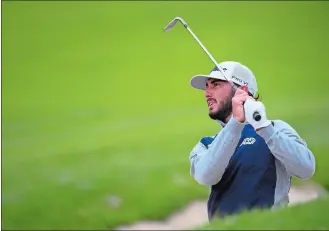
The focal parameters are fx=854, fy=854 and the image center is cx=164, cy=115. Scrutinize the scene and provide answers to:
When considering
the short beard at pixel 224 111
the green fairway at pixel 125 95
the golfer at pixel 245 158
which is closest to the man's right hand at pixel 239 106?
the golfer at pixel 245 158

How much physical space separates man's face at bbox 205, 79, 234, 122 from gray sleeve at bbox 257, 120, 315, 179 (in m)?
0.27

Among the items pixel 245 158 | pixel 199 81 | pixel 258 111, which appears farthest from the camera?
pixel 199 81

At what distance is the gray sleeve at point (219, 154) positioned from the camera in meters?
2.99

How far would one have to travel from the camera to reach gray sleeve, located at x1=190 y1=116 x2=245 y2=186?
2.99m

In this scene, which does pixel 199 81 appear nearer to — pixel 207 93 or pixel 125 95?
pixel 207 93

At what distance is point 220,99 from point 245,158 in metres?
0.28

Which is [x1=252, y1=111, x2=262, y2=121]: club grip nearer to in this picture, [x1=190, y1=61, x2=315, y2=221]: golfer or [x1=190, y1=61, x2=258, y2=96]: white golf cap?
[x1=190, y1=61, x2=315, y2=221]: golfer

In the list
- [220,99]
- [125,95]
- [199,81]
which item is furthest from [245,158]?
[125,95]

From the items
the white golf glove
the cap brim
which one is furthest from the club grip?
the cap brim

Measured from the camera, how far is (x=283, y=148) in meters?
2.97

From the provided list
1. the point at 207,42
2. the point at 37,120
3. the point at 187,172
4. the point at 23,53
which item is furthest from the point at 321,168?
the point at 23,53

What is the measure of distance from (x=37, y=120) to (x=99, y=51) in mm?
1896

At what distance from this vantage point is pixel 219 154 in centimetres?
300

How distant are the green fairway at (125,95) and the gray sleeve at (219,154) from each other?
6.20 m
